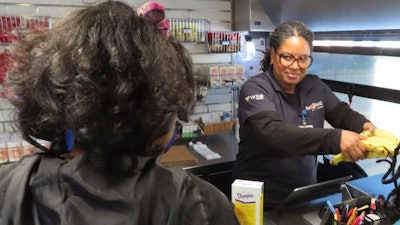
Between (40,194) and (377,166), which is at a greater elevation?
(40,194)

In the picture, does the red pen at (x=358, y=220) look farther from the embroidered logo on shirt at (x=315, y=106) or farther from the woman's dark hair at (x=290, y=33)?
the woman's dark hair at (x=290, y=33)

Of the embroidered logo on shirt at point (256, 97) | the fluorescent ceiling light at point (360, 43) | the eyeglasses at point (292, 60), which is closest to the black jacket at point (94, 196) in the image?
the embroidered logo on shirt at point (256, 97)

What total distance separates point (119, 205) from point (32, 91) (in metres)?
0.26

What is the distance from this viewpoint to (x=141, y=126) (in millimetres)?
561

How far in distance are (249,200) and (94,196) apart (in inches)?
20.1

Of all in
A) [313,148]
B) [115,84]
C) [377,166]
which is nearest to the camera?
[115,84]

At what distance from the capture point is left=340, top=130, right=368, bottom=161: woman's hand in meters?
1.17

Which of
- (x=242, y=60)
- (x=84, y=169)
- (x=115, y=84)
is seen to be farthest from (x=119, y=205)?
(x=242, y=60)

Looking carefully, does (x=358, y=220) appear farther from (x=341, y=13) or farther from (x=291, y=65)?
(x=341, y=13)

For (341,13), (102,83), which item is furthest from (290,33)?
(102,83)

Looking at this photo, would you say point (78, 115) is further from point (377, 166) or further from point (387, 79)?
point (377, 166)

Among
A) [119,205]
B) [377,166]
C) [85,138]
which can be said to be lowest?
[377,166]

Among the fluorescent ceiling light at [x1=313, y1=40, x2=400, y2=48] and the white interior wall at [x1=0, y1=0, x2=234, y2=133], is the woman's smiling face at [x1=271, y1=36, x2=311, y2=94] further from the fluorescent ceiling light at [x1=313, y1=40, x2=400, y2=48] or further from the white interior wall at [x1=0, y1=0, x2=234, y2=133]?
the white interior wall at [x1=0, y1=0, x2=234, y2=133]

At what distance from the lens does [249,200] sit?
92cm
